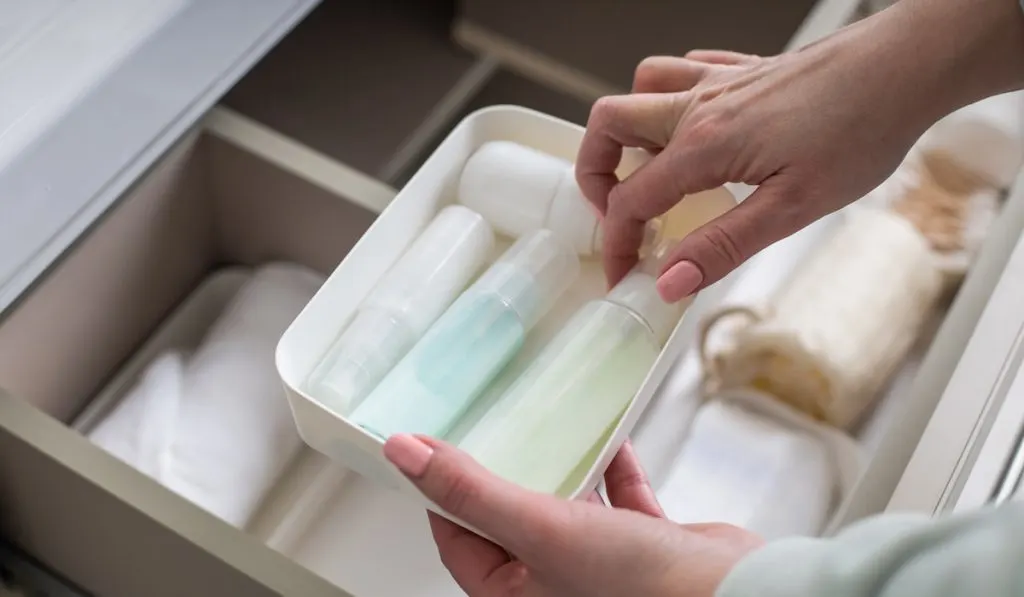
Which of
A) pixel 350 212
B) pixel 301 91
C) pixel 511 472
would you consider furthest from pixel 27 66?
pixel 301 91

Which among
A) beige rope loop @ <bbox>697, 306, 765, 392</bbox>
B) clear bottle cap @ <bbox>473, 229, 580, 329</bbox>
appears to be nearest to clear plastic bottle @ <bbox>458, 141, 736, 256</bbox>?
clear bottle cap @ <bbox>473, 229, 580, 329</bbox>

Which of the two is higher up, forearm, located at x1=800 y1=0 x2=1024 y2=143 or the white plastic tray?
forearm, located at x1=800 y1=0 x2=1024 y2=143

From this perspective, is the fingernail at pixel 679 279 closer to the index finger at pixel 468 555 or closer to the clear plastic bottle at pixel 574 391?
the clear plastic bottle at pixel 574 391

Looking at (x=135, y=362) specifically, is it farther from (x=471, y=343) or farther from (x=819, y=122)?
(x=819, y=122)

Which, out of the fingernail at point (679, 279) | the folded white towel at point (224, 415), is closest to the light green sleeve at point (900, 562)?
the fingernail at point (679, 279)

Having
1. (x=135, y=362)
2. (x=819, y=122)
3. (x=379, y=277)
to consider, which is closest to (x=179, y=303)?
(x=135, y=362)

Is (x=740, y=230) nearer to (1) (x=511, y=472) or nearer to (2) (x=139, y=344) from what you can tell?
(1) (x=511, y=472)

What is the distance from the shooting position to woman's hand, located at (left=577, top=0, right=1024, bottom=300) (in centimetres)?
50

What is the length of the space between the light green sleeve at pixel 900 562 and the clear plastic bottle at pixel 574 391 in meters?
0.15

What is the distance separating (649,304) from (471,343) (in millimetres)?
92

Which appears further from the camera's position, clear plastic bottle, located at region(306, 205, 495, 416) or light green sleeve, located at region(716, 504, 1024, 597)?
clear plastic bottle, located at region(306, 205, 495, 416)

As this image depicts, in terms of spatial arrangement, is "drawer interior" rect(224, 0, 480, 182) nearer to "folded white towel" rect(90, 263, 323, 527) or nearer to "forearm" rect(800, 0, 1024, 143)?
"folded white towel" rect(90, 263, 323, 527)

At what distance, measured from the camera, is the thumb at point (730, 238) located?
494 millimetres

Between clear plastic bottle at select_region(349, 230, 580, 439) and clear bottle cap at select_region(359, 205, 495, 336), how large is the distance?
0.01 metres
